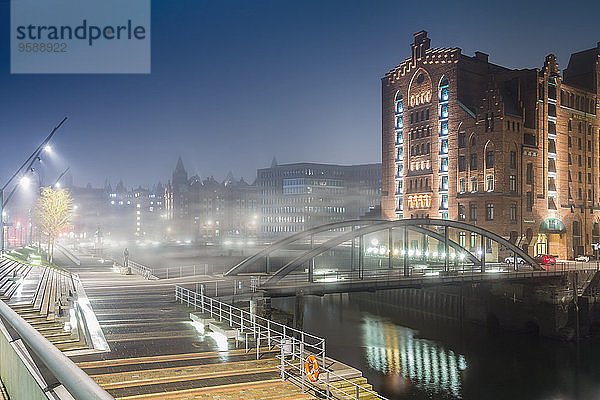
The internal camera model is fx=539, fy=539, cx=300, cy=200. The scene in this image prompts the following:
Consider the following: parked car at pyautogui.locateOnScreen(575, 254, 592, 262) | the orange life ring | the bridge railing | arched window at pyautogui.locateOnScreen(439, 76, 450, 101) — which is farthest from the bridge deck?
arched window at pyautogui.locateOnScreen(439, 76, 450, 101)

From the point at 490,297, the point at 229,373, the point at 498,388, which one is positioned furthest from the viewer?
the point at 490,297

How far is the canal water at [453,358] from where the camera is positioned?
136ft

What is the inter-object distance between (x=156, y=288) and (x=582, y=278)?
160 feet

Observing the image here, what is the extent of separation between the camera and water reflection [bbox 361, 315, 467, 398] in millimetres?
42688

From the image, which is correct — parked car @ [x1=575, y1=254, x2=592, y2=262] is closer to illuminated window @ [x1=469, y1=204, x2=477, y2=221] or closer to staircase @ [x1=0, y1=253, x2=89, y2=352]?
illuminated window @ [x1=469, y1=204, x2=477, y2=221]

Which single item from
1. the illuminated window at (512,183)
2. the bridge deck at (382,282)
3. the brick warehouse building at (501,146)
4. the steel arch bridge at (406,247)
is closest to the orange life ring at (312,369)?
the bridge deck at (382,282)

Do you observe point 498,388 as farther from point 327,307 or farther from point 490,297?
point 327,307

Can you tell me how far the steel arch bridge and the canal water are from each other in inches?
277

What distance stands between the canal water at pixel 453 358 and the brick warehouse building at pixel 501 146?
23.0 metres

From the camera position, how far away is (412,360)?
4875 cm

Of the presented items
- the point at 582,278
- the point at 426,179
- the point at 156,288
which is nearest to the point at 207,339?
the point at 156,288

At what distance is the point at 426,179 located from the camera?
8938 centimetres

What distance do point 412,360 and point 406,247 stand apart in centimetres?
1123

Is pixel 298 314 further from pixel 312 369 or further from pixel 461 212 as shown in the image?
pixel 461 212
